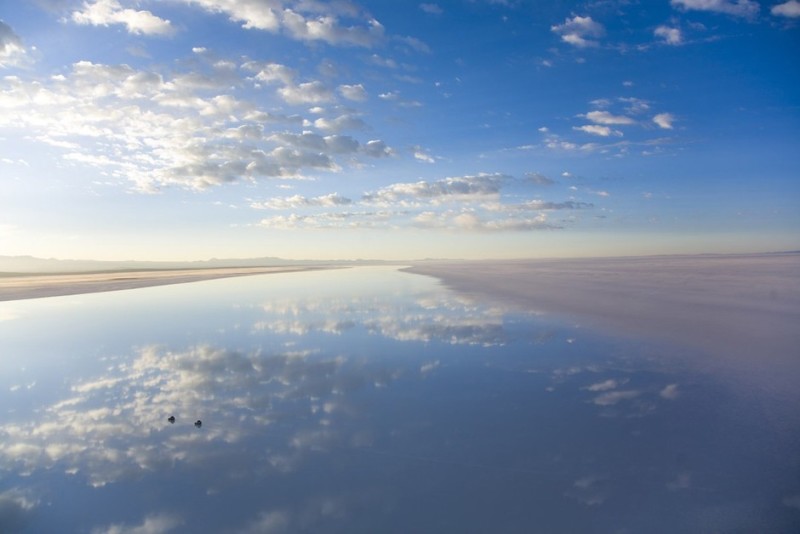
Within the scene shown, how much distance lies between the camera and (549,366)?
384 inches

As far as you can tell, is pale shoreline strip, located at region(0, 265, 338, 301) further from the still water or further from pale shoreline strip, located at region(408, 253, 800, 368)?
pale shoreline strip, located at region(408, 253, 800, 368)

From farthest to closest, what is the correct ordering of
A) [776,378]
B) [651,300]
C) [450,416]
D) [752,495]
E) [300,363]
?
[651,300] → [300,363] → [776,378] → [450,416] → [752,495]

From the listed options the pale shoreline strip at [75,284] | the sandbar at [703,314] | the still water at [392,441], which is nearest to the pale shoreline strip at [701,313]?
the sandbar at [703,314]

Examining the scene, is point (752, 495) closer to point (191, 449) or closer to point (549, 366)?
point (549, 366)

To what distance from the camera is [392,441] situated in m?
6.17

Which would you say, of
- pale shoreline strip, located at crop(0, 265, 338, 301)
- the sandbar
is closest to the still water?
the sandbar

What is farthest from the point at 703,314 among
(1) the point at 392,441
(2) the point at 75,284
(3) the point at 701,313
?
(2) the point at 75,284

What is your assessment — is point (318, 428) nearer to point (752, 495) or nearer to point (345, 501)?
point (345, 501)

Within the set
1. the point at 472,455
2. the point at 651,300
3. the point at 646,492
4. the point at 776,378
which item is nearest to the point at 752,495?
the point at 646,492

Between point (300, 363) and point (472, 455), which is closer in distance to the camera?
point (472, 455)

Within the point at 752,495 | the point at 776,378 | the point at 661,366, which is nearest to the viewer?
the point at 752,495

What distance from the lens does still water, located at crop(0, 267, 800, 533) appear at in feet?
14.9

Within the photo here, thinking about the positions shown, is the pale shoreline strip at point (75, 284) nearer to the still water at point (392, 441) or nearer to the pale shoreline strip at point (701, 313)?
the still water at point (392, 441)

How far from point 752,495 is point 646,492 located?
3.29 feet
